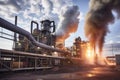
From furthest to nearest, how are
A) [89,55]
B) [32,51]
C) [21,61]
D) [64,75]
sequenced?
[89,55] < [32,51] < [21,61] < [64,75]

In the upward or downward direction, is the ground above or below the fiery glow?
below

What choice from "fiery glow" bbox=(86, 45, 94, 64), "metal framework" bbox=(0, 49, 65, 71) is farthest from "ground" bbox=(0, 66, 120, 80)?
"fiery glow" bbox=(86, 45, 94, 64)

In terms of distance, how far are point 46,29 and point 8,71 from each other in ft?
56.7

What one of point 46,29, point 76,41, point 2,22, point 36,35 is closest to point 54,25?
point 46,29

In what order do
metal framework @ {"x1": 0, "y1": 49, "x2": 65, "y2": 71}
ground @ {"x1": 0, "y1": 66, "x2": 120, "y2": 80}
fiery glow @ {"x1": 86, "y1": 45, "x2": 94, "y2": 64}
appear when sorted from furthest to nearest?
1. fiery glow @ {"x1": 86, "y1": 45, "x2": 94, "y2": 64}
2. metal framework @ {"x1": 0, "y1": 49, "x2": 65, "y2": 71}
3. ground @ {"x1": 0, "y1": 66, "x2": 120, "y2": 80}

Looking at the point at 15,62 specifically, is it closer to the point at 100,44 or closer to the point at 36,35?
the point at 36,35

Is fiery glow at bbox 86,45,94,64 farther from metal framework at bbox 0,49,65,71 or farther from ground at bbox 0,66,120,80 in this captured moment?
ground at bbox 0,66,120,80

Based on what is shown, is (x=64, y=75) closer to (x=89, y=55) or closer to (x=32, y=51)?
(x=32, y=51)

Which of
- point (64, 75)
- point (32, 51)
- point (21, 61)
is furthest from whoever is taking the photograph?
point (32, 51)

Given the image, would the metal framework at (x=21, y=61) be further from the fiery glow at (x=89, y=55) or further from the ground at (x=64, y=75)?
the fiery glow at (x=89, y=55)

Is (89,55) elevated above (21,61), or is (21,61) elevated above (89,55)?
(89,55)

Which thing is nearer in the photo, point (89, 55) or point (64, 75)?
point (64, 75)

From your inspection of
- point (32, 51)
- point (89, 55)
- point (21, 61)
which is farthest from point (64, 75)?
point (89, 55)

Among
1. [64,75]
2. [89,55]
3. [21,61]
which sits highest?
[89,55]
